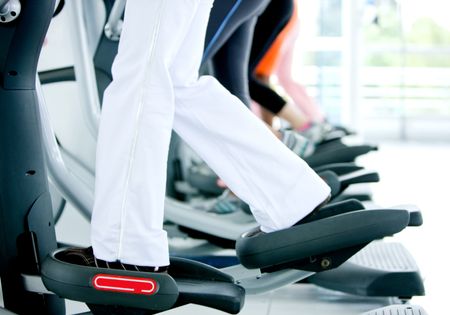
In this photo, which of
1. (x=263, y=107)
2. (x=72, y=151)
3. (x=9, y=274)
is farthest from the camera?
(x=263, y=107)

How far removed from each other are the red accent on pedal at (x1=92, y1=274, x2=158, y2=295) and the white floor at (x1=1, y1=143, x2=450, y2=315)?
51cm

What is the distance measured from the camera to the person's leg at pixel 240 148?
1.48 meters

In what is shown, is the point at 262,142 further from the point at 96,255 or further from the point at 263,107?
the point at 263,107

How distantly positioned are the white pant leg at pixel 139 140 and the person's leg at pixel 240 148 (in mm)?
106

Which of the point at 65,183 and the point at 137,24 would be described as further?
the point at 65,183

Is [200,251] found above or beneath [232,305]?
beneath

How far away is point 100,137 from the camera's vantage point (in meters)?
1.39

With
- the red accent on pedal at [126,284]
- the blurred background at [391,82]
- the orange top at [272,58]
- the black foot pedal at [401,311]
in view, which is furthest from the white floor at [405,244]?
A: the orange top at [272,58]

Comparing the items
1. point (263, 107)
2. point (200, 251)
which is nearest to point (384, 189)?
point (263, 107)

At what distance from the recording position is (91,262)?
1.41 metres

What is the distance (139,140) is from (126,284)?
0.82ft

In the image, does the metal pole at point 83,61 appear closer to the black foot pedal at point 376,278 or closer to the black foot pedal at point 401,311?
the black foot pedal at point 376,278

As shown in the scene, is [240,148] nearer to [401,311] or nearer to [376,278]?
[401,311]

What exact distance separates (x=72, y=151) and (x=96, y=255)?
1004 millimetres
